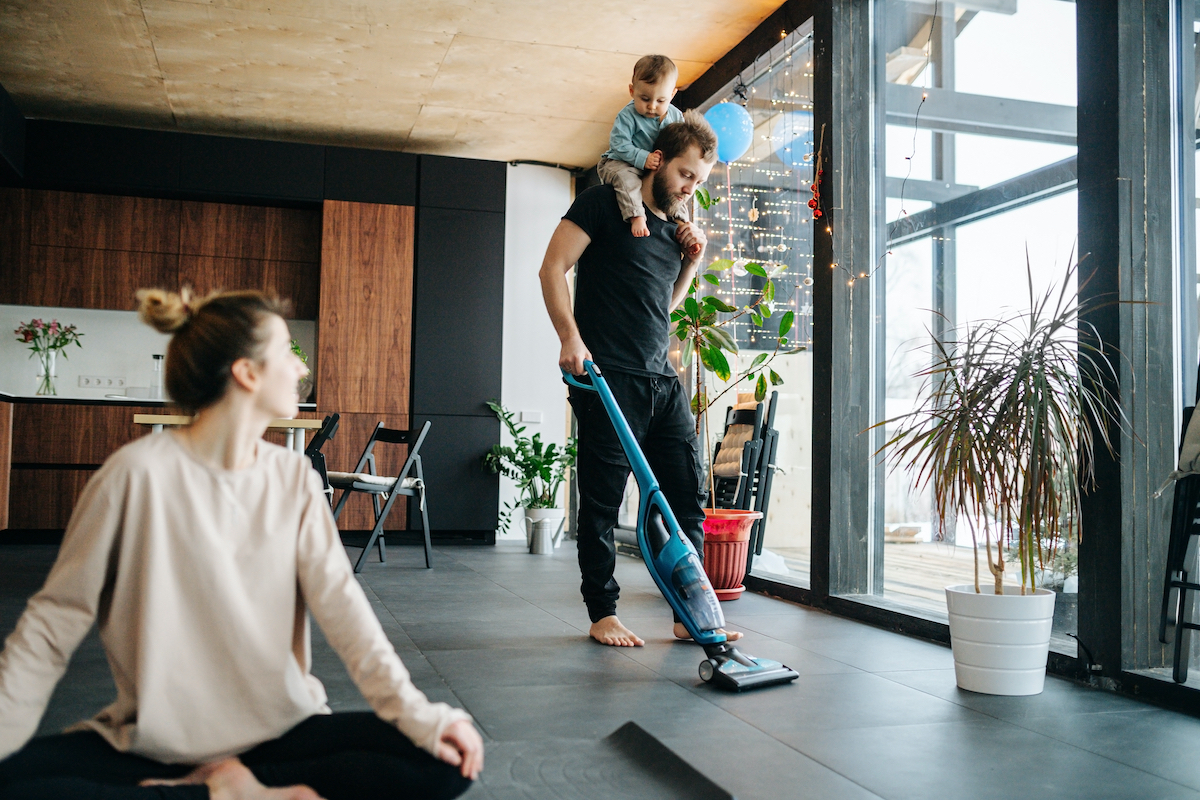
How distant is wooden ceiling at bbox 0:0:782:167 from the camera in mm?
4664

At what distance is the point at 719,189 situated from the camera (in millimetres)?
4992

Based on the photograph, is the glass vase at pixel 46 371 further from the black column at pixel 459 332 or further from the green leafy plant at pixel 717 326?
the green leafy plant at pixel 717 326

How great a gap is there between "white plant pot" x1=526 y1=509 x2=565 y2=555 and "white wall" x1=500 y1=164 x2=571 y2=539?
964mm

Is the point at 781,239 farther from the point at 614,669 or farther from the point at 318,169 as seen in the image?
the point at 318,169

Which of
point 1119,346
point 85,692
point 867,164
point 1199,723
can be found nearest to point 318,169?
point 867,164

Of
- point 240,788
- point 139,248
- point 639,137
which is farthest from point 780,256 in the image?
point 139,248

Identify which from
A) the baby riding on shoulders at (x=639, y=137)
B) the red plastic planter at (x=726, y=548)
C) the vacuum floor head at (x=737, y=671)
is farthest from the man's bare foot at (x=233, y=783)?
the red plastic planter at (x=726, y=548)

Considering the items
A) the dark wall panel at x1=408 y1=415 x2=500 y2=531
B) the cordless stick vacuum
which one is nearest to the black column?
the dark wall panel at x1=408 y1=415 x2=500 y2=531

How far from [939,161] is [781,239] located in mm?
1060

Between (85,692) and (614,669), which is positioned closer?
(85,692)

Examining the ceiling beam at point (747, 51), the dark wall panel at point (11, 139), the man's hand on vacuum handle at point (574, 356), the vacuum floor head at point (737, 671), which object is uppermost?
the ceiling beam at point (747, 51)

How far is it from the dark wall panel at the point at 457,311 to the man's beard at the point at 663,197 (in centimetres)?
395

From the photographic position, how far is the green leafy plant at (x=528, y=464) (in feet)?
20.6

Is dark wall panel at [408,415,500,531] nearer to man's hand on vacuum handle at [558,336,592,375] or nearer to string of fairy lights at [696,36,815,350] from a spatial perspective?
string of fairy lights at [696,36,815,350]
